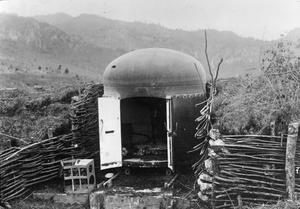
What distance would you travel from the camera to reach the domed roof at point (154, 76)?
6340mm

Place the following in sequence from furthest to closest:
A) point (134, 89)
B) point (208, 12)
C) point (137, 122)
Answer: point (208, 12)
point (137, 122)
point (134, 89)

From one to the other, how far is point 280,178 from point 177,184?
2.10 m

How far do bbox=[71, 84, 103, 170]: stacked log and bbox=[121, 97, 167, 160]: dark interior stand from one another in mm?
722

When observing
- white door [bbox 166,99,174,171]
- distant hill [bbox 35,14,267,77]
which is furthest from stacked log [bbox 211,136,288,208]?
distant hill [bbox 35,14,267,77]

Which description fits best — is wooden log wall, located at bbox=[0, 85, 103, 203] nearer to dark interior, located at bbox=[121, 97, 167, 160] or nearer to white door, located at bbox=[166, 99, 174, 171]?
dark interior, located at bbox=[121, 97, 167, 160]

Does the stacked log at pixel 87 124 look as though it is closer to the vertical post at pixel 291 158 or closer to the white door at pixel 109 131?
the white door at pixel 109 131

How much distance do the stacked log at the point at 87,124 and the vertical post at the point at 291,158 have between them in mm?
3996

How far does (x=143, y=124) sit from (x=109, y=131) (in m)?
2.20

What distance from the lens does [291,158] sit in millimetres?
4277

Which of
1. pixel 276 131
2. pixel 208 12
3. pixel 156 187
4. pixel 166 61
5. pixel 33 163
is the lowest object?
pixel 156 187

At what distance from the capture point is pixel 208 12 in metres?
18.8

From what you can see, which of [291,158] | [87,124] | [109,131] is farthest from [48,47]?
[291,158]

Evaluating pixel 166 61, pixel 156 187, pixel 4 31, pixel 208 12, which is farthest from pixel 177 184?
pixel 4 31

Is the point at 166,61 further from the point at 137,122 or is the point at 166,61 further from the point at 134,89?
the point at 137,122
